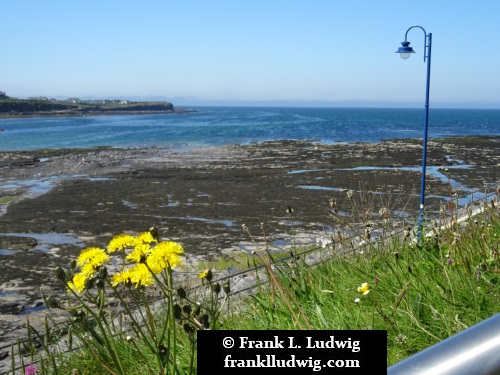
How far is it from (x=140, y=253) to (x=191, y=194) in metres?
18.4

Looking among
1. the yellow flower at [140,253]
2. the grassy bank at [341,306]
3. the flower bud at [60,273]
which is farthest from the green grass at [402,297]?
the flower bud at [60,273]

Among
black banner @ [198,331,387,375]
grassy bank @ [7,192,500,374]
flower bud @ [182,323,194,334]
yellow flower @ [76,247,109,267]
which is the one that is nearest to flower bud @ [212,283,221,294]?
grassy bank @ [7,192,500,374]

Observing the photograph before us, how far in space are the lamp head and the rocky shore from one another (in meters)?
3.06

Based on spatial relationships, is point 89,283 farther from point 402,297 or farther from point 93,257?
point 402,297

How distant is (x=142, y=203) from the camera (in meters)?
18.6

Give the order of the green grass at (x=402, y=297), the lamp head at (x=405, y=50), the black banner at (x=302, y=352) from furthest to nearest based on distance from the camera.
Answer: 1. the lamp head at (x=405, y=50)
2. the green grass at (x=402, y=297)
3. the black banner at (x=302, y=352)

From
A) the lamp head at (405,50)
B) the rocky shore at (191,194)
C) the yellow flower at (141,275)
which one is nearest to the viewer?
the yellow flower at (141,275)

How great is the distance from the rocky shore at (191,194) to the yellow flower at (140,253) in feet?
9.34

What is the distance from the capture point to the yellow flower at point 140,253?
1.64 metres

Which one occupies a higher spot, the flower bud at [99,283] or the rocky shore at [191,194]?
the flower bud at [99,283]

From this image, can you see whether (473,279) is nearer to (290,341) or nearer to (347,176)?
(290,341)

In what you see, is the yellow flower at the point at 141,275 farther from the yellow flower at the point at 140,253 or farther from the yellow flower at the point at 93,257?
the yellow flower at the point at 93,257

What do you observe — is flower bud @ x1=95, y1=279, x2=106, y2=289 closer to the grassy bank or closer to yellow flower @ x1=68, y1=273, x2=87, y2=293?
the grassy bank

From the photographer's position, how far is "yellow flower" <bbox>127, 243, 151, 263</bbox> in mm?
1640
